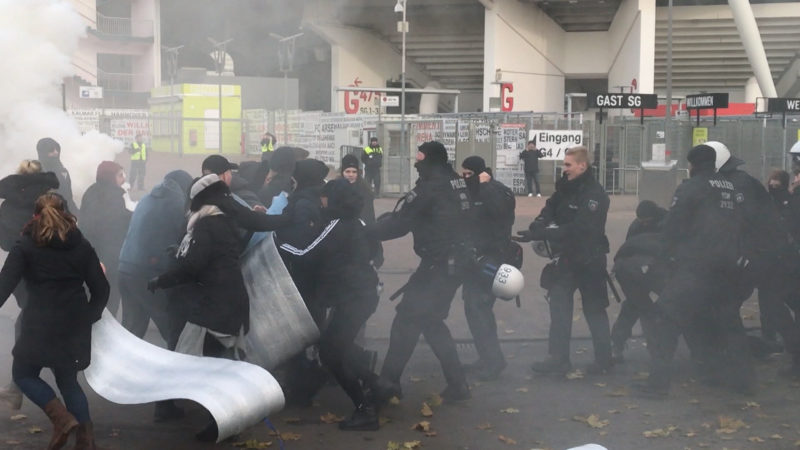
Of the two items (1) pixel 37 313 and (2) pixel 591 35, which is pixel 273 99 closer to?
(1) pixel 37 313

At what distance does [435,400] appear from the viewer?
22.7 ft

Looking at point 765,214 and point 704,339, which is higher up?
point 765,214

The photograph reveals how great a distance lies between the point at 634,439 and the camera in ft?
19.9

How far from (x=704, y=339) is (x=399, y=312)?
2.37m

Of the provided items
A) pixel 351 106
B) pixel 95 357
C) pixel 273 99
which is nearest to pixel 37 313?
pixel 95 357

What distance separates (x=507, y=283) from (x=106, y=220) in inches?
125

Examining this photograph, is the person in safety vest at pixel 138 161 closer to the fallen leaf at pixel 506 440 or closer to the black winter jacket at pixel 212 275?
the black winter jacket at pixel 212 275

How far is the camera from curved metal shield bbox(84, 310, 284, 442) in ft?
17.1

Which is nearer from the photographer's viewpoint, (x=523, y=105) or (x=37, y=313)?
(x=37, y=313)

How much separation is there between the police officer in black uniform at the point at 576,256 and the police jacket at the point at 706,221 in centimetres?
62

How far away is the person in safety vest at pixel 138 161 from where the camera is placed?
26172mm

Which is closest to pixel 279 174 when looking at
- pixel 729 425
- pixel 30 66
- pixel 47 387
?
pixel 47 387

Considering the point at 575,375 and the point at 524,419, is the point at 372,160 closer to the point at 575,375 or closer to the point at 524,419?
the point at 575,375

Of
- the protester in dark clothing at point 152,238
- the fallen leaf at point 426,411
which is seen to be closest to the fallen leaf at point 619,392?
the fallen leaf at point 426,411
